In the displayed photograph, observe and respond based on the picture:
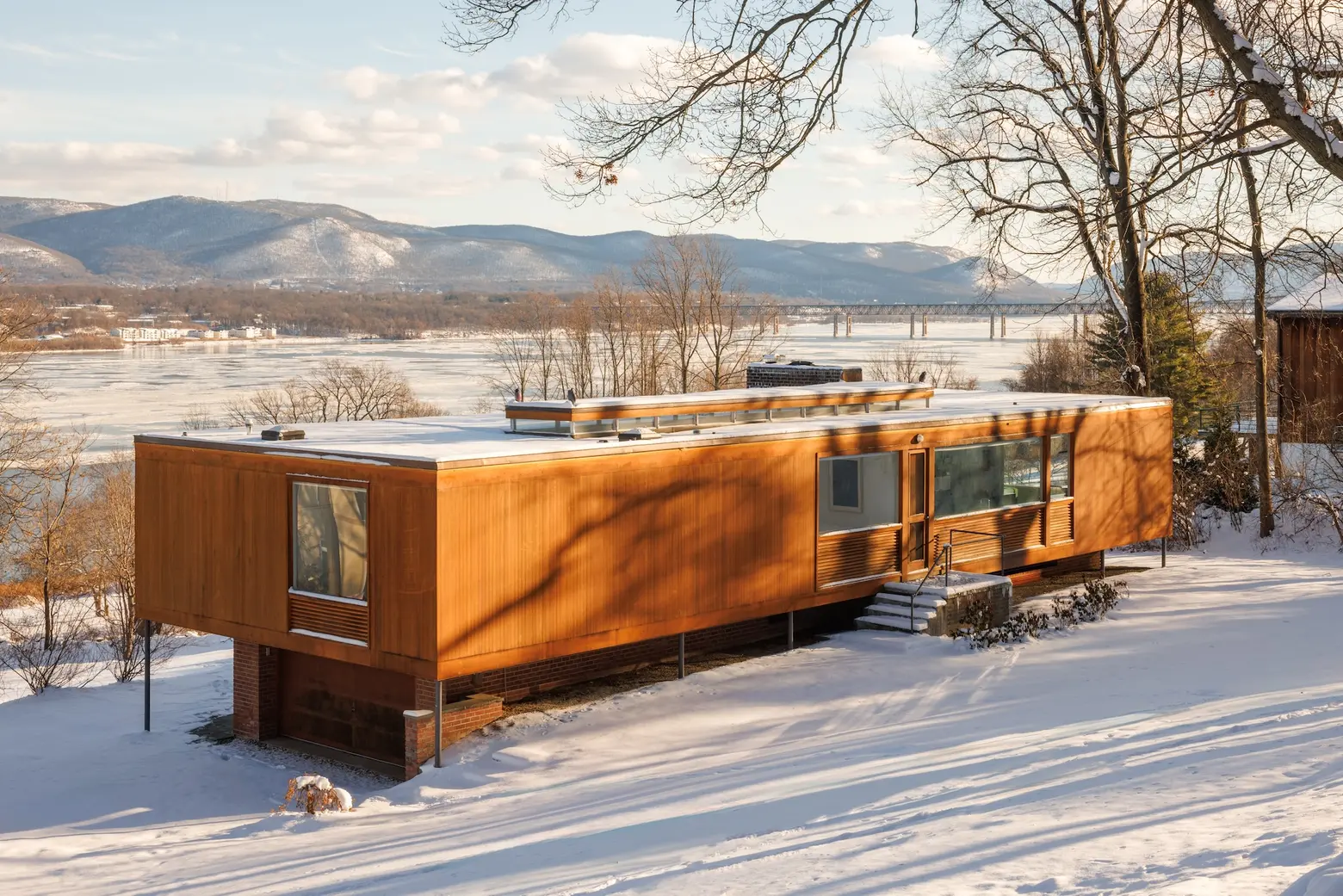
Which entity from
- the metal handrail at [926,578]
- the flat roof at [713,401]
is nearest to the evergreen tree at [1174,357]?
the flat roof at [713,401]

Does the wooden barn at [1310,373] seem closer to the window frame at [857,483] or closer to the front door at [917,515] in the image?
the front door at [917,515]

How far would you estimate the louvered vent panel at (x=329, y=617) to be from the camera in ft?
46.1

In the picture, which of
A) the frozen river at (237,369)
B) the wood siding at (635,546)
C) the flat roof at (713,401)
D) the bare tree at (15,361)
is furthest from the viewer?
the frozen river at (237,369)

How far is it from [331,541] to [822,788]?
239 inches

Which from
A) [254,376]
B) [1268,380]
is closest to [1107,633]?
[1268,380]

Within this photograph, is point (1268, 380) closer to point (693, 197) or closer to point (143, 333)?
point (693, 197)

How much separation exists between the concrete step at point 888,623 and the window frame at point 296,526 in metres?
6.91

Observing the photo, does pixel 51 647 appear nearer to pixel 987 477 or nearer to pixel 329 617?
pixel 329 617

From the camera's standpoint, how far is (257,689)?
1612 centimetres

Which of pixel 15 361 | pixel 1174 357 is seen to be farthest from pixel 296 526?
pixel 1174 357

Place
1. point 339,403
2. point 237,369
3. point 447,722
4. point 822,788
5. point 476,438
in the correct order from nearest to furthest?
point 822,788 < point 447,722 < point 476,438 < point 339,403 < point 237,369

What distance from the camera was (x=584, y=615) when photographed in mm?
14555

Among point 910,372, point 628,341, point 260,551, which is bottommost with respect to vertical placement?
point 260,551

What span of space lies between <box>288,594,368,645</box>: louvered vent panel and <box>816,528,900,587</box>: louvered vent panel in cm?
601
